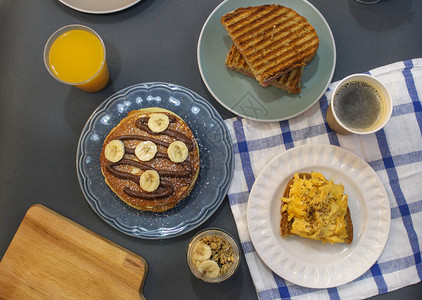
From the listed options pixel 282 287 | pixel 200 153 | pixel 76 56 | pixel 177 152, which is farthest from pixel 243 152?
pixel 76 56

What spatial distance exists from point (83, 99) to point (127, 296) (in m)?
1.15

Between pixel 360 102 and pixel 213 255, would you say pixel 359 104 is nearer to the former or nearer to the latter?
pixel 360 102

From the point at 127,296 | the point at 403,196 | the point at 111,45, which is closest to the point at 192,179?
the point at 127,296

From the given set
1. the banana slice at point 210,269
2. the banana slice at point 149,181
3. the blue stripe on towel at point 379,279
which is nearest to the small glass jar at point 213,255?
the banana slice at point 210,269

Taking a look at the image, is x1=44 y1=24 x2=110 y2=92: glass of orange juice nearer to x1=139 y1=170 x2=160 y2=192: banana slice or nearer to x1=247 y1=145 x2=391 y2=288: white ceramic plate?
x1=139 y1=170 x2=160 y2=192: banana slice

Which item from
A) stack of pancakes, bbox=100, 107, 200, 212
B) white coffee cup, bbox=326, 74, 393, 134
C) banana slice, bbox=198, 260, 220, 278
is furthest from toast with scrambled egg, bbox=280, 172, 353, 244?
stack of pancakes, bbox=100, 107, 200, 212

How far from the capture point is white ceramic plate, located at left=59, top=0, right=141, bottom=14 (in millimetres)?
2188

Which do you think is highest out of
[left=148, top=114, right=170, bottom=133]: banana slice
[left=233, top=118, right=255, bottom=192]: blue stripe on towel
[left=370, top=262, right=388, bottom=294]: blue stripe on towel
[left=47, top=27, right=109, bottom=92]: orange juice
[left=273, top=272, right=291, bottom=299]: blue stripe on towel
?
[left=47, top=27, right=109, bottom=92]: orange juice

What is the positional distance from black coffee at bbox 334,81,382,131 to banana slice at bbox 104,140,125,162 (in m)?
1.19

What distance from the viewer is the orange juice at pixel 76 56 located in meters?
2.07

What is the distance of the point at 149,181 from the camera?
77.3 inches

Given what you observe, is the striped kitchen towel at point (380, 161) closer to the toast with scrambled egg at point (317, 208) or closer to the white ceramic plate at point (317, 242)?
the white ceramic plate at point (317, 242)

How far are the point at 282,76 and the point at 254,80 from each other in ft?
0.52

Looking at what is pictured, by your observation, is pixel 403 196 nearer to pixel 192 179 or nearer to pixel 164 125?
pixel 192 179
